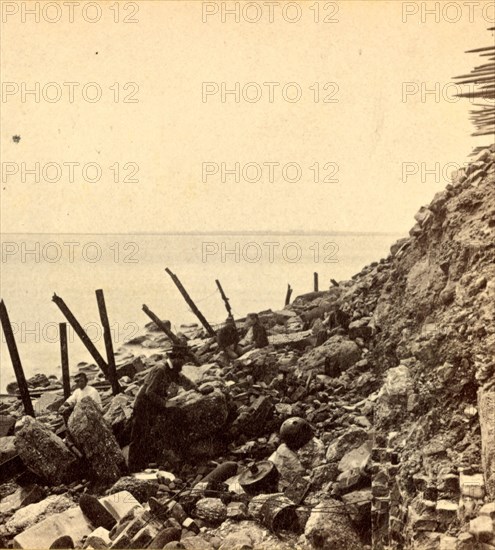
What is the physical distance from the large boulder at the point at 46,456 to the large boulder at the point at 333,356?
300 centimetres

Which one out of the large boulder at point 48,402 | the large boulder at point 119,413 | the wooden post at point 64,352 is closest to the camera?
the large boulder at point 119,413

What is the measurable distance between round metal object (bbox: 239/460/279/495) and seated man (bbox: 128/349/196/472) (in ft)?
3.68

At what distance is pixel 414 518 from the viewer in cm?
494

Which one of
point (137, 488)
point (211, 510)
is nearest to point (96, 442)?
point (137, 488)

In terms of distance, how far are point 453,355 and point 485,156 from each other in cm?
225

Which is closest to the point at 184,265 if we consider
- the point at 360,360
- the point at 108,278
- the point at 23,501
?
the point at 108,278

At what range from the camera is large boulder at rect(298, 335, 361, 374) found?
687 cm

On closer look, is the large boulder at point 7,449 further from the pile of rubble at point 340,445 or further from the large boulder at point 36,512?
the large boulder at point 36,512

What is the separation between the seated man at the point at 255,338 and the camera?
8492mm

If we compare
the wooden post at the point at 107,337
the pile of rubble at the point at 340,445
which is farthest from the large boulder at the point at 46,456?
the wooden post at the point at 107,337

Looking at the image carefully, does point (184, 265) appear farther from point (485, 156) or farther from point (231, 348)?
point (485, 156)

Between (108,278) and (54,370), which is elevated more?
(108,278)

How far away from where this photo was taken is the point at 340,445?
5.76 meters

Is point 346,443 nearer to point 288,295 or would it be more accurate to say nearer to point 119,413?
point 119,413
